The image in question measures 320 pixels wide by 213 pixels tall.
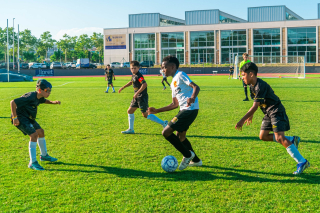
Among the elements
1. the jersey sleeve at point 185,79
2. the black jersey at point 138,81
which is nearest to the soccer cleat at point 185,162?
the jersey sleeve at point 185,79

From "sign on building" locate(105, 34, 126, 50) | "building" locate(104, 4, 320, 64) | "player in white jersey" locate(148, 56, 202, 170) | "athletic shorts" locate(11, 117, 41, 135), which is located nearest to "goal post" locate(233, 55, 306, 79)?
"building" locate(104, 4, 320, 64)

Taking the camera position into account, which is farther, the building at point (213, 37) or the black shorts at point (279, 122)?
the building at point (213, 37)

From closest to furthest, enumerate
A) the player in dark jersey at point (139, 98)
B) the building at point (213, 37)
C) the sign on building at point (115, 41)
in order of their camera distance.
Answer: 1. the player in dark jersey at point (139, 98)
2. the building at point (213, 37)
3. the sign on building at point (115, 41)

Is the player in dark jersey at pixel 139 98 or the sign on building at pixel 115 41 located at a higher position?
the sign on building at pixel 115 41

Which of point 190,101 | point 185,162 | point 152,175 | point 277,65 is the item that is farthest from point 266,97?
point 277,65

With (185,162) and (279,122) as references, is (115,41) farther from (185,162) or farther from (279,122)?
(279,122)

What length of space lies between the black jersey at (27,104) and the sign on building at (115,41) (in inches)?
3027

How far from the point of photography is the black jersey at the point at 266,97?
4.84m

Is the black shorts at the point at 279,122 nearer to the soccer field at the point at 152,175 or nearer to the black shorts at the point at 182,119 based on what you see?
the soccer field at the point at 152,175

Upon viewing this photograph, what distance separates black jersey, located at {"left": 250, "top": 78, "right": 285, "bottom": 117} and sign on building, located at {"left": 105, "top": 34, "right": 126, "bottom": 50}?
77.7 meters

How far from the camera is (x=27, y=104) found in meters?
5.43

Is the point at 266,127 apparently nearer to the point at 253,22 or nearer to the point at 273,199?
the point at 273,199

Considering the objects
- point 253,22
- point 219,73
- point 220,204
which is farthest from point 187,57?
point 220,204

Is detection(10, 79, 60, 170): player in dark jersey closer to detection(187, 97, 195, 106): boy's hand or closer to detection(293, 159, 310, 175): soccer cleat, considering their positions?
detection(187, 97, 195, 106): boy's hand
